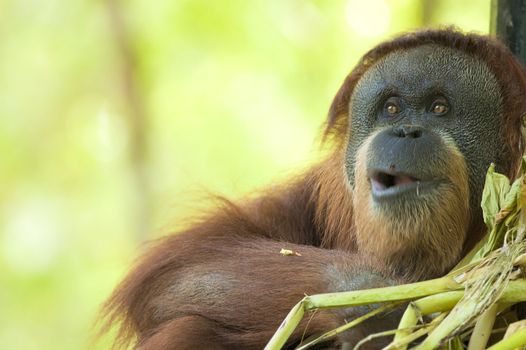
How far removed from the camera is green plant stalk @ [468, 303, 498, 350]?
2.91 metres

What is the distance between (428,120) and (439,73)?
8.7 inches

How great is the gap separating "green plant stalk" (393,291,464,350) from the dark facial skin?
885 millimetres

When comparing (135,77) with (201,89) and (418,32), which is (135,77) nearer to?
(201,89)

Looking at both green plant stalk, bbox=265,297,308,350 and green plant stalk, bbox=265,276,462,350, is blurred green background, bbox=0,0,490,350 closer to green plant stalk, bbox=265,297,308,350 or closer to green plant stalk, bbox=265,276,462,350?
green plant stalk, bbox=265,276,462,350

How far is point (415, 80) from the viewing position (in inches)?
160

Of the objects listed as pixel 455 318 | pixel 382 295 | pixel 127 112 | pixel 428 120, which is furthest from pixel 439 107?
pixel 127 112

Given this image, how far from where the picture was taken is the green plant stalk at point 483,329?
2.91 metres

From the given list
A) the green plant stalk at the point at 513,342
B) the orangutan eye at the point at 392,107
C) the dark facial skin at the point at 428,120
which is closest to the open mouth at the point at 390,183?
the dark facial skin at the point at 428,120

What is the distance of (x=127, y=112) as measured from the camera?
39.1ft

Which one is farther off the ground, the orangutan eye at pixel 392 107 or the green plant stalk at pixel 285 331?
the orangutan eye at pixel 392 107

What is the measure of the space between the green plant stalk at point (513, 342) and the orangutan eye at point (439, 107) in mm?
1435

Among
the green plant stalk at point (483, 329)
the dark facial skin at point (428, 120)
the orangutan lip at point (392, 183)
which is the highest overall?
the dark facial skin at point (428, 120)

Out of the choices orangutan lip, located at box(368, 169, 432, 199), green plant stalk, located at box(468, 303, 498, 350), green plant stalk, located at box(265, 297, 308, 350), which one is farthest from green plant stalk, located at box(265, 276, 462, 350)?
orangutan lip, located at box(368, 169, 432, 199)

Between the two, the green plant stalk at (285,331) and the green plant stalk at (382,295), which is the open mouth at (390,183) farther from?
the green plant stalk at (285,331)
